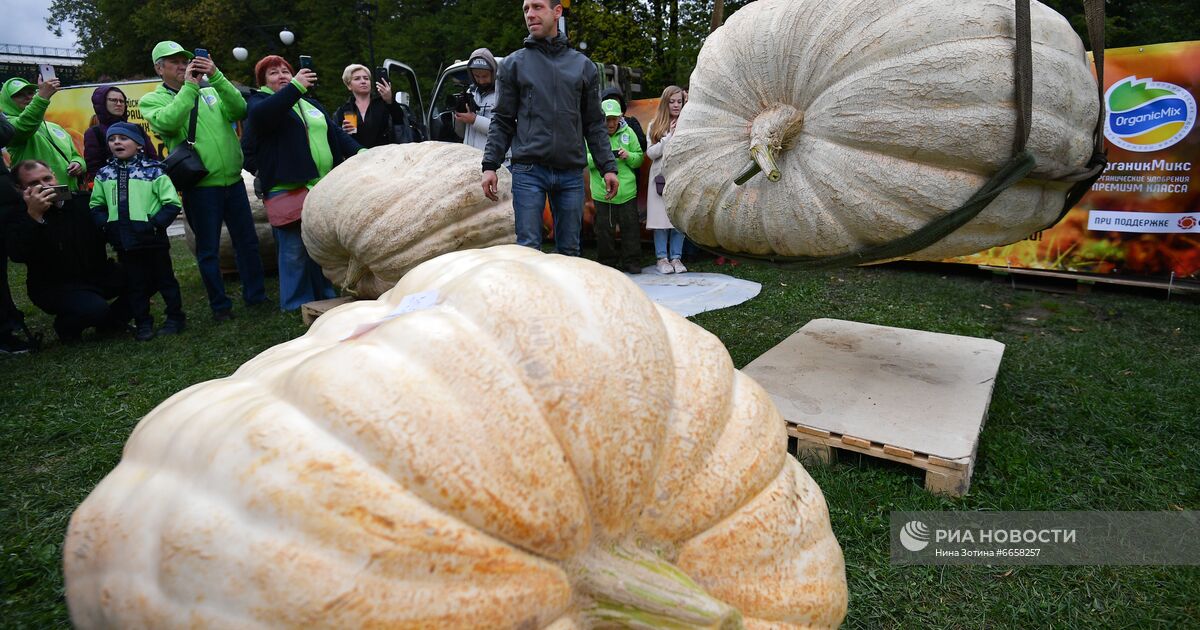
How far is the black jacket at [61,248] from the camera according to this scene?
4332 mm

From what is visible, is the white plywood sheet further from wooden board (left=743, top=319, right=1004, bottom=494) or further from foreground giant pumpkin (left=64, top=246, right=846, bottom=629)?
foreground giant pumpkin (left=64, top=246, right=846, bottom=629)

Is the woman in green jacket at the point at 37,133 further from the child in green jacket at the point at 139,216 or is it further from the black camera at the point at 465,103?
the black camera at the point at 465,103

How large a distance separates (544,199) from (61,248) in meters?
3.53

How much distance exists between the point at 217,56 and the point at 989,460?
2995cm

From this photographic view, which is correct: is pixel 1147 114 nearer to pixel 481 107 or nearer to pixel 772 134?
pixel 772 134

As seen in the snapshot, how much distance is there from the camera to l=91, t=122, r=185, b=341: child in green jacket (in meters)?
4.45

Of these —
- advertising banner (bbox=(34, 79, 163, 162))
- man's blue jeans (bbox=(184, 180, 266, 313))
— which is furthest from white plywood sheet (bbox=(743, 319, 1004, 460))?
advertising banner (bbox=(34, 79, 163, 162))

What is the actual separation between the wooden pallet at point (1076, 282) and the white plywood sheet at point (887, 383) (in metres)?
2.64

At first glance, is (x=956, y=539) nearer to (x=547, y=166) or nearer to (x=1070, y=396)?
(x=1070, y=396)

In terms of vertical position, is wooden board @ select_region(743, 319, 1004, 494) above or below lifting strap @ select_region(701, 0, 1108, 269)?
below

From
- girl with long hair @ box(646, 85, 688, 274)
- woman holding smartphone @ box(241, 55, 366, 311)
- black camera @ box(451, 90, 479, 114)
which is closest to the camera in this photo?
woman holding smartphone @ box(241, 55, 366, 311)

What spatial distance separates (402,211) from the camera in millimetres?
3711

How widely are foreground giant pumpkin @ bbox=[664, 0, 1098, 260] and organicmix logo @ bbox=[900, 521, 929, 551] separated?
3.32 ft

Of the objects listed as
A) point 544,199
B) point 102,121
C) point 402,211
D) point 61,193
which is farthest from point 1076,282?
point 102,121
